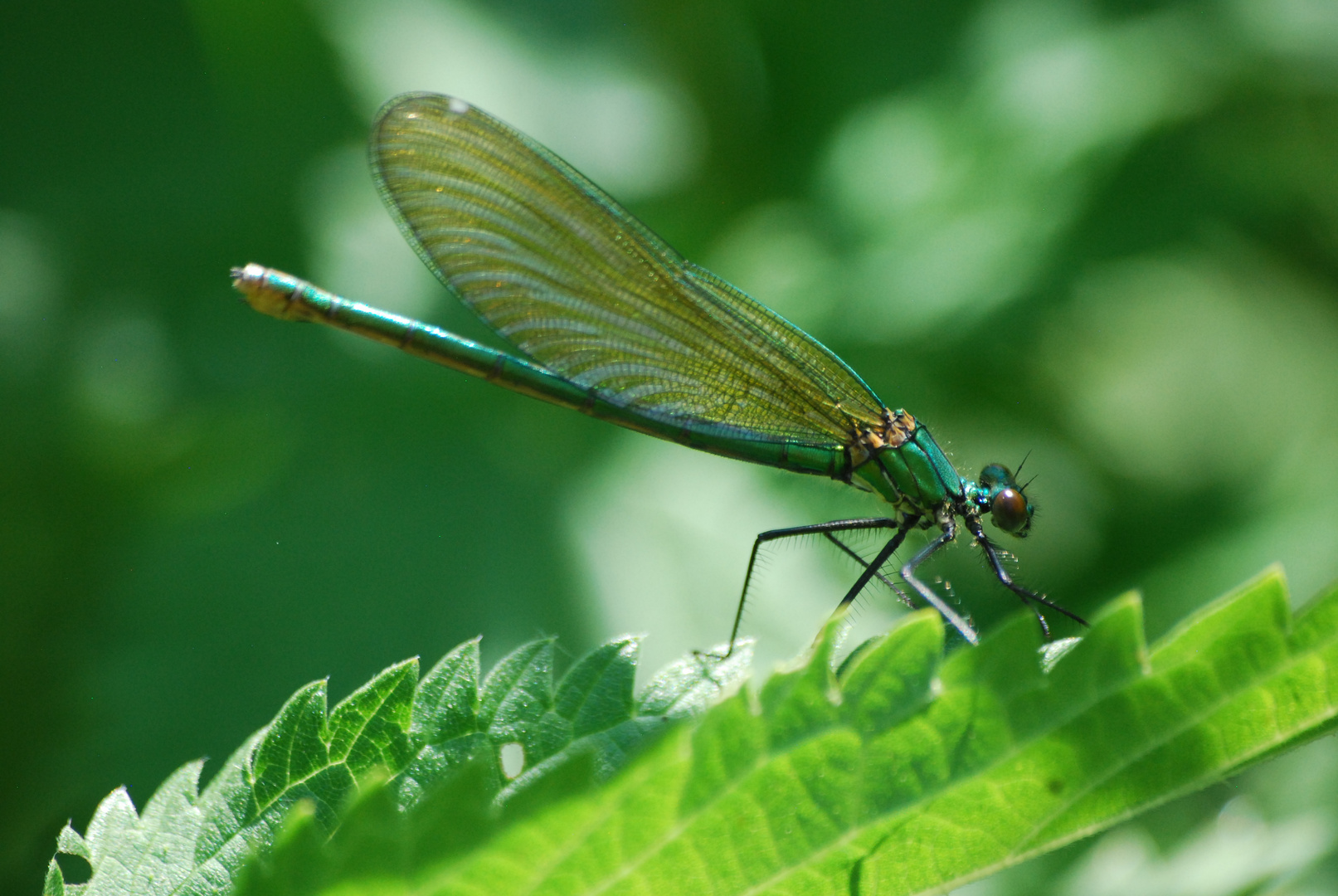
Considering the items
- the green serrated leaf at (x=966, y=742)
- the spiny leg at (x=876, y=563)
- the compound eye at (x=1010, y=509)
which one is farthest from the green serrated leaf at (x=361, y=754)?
the compound eye at (x=1010, y=509)

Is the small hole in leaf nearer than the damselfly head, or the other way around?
the small hole in leaf

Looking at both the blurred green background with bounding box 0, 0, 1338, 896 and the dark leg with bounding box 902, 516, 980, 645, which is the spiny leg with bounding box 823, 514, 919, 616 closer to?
the dark leg with bounding box 902, 516, 980, 645

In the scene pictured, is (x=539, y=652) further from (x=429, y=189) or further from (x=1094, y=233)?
(x=1094, y=233)

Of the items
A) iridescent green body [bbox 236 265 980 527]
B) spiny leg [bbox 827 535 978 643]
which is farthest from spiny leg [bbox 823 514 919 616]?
iridescent green body [bbox 236 265 980 527]

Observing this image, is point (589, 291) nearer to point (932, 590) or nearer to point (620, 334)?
point (620, 334)

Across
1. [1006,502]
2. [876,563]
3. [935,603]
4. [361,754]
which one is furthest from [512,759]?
[1006,502]

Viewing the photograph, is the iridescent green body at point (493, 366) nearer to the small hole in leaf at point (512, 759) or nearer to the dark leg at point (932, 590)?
the dark leg at point (932, 590)
